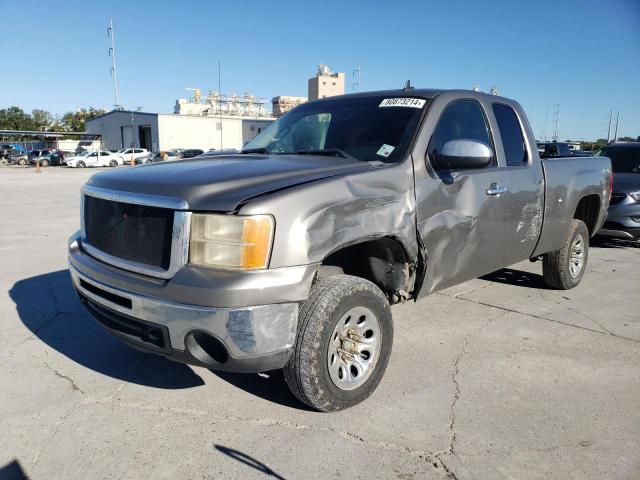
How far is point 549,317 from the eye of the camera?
4.69 m

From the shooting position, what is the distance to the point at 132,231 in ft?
9.01

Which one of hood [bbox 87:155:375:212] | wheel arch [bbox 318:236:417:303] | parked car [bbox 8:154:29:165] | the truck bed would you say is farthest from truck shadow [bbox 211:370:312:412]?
parked car [bbox 8:154:29:165]

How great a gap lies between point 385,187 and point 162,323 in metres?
1.50

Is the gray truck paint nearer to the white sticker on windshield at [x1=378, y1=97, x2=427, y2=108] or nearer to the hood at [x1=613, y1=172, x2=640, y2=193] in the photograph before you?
the white sticker on windshield at [x1=378, y1=97, x2=427, y2=108]

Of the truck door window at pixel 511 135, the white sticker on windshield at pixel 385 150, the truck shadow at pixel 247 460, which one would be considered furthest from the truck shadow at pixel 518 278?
the truck shadow at pixel 247 460

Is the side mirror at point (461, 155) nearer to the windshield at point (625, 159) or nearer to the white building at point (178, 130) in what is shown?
the windshield at point (625, 159)

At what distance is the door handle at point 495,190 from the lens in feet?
12.5

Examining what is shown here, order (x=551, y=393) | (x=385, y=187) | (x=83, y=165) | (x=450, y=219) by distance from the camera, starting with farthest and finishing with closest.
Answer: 1. (x=83, y=165)
2. (x=450, y=219)
3. (x=551, y=393)
4. (x=385, y=187)

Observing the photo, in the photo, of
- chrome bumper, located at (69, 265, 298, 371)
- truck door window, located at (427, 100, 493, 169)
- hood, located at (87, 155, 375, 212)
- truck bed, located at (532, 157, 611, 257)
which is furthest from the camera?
truck bed, located at (532, 157, 611, 257)

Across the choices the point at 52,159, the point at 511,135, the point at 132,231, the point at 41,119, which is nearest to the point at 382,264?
the point at 132,231

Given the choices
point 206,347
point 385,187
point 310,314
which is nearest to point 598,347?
point 385,187

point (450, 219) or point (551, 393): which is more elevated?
point (450, 219)

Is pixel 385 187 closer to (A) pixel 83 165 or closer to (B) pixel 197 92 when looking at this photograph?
(A) pixel 83 165

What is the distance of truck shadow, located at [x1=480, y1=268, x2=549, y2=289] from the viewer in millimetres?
5848
